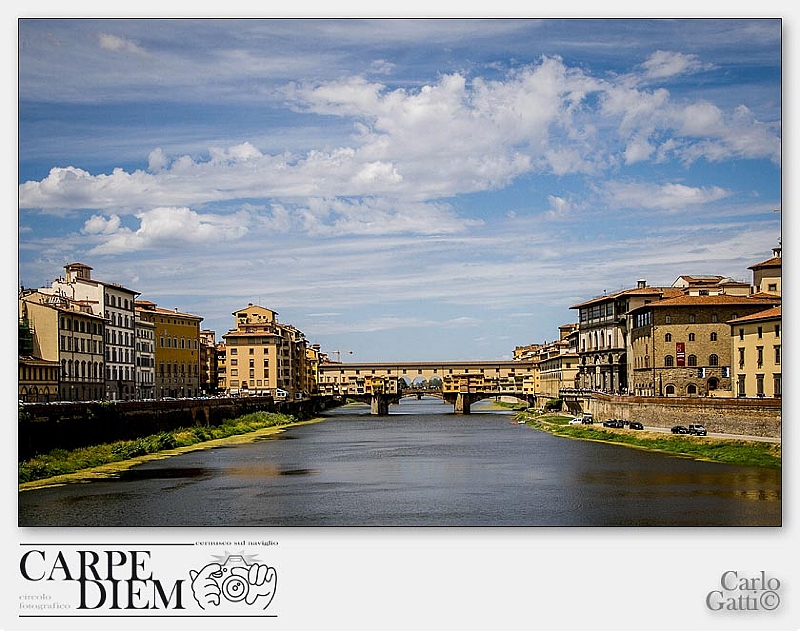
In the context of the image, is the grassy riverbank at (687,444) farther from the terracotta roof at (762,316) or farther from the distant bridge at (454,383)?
the distant bridge at (454,383)

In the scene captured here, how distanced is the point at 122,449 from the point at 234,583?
30.4ft

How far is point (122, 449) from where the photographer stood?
18.0 metres

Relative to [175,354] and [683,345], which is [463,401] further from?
[683,345]

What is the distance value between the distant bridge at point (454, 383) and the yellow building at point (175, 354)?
1437cm

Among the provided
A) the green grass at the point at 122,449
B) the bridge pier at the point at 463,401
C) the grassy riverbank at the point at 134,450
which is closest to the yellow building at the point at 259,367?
the grassy riverbank at the point at 134,450

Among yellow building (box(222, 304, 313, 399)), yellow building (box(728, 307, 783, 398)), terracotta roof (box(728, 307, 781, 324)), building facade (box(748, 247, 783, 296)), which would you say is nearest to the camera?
building facade (box(748, 247, 783, 296))

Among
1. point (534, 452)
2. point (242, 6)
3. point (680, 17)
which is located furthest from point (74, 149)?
point (534, 452)

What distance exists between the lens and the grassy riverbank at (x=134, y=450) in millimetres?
12521

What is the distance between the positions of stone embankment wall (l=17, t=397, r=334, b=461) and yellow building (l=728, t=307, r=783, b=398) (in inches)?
345

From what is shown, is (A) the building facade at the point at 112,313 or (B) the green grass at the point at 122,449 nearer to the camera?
(B) the green grass at the point at 122,449

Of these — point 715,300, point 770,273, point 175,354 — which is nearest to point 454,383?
point 175,354

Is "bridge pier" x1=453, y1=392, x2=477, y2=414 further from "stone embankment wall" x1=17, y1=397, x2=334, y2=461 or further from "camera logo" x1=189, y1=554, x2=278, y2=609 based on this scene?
"camera logo" x1=189, y1=554, x2=278, y2=609

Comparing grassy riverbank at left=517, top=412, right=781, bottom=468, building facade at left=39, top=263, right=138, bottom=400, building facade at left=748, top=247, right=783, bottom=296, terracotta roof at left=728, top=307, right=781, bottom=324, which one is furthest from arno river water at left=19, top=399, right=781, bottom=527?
building facade at left=39, top=263, right=138, bottom=400

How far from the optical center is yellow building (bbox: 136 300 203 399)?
1997 centimetres
